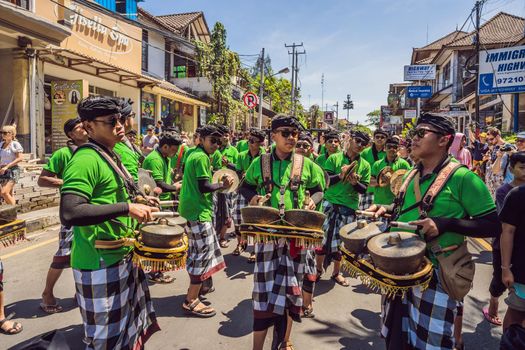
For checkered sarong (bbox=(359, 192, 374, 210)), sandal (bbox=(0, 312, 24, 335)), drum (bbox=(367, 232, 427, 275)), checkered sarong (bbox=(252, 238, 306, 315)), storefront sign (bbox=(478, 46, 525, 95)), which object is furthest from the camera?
storefront sign (bbox=(478, 46, 525, 95))

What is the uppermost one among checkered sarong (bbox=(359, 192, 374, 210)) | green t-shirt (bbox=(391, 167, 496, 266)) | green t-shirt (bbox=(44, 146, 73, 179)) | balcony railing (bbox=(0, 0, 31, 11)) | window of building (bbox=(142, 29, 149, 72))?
window of building (bbox=(142, 29, 149, 72))

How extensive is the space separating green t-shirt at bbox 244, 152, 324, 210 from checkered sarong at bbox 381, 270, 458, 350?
3.86ft

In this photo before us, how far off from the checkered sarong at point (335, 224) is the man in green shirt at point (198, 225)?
1.61 m

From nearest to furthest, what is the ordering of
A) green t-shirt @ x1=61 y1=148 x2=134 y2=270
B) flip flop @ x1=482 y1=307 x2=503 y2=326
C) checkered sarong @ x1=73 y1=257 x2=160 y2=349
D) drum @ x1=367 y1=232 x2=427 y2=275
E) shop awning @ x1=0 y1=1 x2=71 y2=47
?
1. drum @ x1=367 y1=232 x2=427 y2=275
2. green t-shirt @ x1=61 y1=148 x2=134 y2=270
3. checkered sarong @ x1=73 y1=257 x2=160 y2=349
4. flip flop @ x1=482 y1=307 x2=503 y2=326
5. shop awning @ x1=0 y1=1 x2=71 y2=47

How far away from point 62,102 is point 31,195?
5.22 m

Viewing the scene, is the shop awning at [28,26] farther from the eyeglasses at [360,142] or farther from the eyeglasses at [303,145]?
the eyeglasses at [360,142]

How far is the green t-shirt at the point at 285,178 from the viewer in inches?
129

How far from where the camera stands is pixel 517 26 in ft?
95.7

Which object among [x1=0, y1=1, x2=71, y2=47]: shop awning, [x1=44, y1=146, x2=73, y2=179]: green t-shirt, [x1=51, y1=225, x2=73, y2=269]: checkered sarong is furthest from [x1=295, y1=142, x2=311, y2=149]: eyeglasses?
[x1=0, y1=1, x2=71, y2=47]: shop awning

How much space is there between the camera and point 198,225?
13.9 ft

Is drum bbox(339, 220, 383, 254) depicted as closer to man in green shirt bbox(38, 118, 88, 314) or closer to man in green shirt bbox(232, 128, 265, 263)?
man in green shirt bbox(38, 118, 88, 314)

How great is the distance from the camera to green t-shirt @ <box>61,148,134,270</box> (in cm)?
224

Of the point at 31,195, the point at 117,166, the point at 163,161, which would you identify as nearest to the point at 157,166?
the point at 163,161

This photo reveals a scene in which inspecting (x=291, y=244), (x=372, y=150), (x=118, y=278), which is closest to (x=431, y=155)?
(x=291, y=244)
